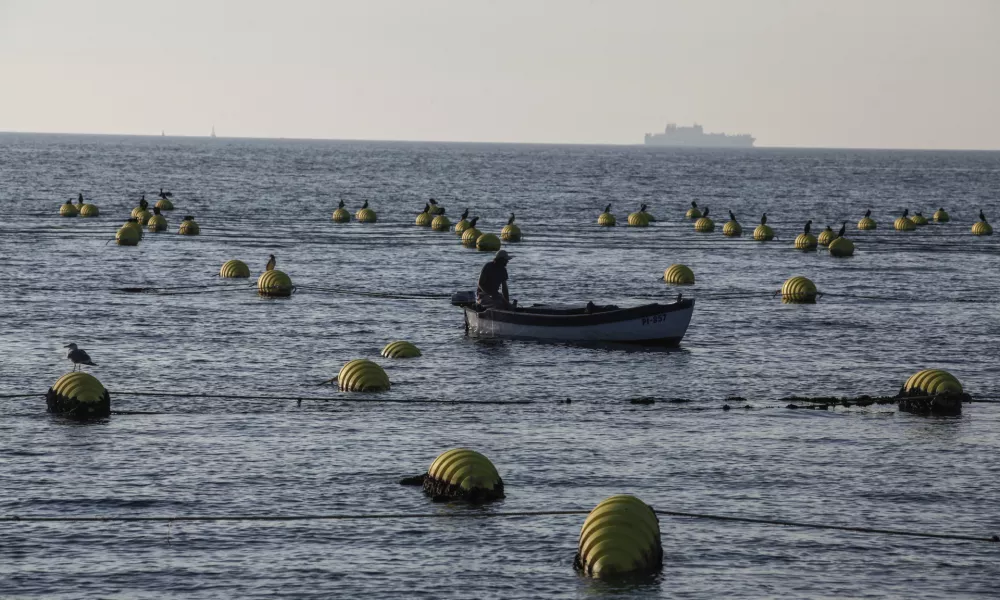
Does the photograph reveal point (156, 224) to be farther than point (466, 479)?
Yes

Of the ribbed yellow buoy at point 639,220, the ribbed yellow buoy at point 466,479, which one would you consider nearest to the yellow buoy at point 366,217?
the ribbed yellow buoy at point 639,220

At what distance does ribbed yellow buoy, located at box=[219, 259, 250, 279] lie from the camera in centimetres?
6062

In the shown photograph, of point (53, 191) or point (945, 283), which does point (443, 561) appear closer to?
point (945, 283)

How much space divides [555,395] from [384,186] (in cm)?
13041

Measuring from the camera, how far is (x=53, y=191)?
5207 inches

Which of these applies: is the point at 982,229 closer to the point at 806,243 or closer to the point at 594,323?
the point at 806,243

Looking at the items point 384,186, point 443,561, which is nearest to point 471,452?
point 443,561

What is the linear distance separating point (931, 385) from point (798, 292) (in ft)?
72.3

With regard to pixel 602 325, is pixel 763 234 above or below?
above

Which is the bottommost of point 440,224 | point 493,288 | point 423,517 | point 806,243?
point 423,517

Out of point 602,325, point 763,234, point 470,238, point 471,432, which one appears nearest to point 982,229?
point 763,234

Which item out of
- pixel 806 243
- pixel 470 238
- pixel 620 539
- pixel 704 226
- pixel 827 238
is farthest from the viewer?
pixel 704 226

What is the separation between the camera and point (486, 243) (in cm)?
7644

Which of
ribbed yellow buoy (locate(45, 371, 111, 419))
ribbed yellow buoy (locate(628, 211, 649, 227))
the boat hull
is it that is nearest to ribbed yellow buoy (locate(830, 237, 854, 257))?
ribbed yellow buoy (locate(628, 211, 649, 227))
